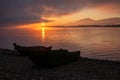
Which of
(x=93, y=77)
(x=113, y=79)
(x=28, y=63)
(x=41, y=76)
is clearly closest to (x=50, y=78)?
(x=41, y=76)

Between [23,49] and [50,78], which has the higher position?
[23,49]

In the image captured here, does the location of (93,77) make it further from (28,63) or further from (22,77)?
(28,63)

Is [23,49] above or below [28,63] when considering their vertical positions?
above

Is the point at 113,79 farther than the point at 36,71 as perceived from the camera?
No

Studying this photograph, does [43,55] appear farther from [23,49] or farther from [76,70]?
[76,70]

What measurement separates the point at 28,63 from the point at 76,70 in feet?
22.7

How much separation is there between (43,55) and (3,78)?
5829 mm

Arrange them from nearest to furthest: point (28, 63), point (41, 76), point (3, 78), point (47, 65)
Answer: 1. point (3, 78)
2. point (41, 76)
3. point (47, 65)
4. point (28, 63)

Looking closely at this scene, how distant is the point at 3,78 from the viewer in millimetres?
19812

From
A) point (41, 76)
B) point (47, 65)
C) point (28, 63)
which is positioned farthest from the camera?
point (28, 63)

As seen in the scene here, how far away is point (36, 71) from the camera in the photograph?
23578mm

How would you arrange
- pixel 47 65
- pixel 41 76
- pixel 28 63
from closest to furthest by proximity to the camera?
pixel 41 76 < pixel 47 65 < pixel 28 63

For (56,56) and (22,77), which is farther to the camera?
(56,56)

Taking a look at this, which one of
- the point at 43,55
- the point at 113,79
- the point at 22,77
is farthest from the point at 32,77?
the point at 113,79
